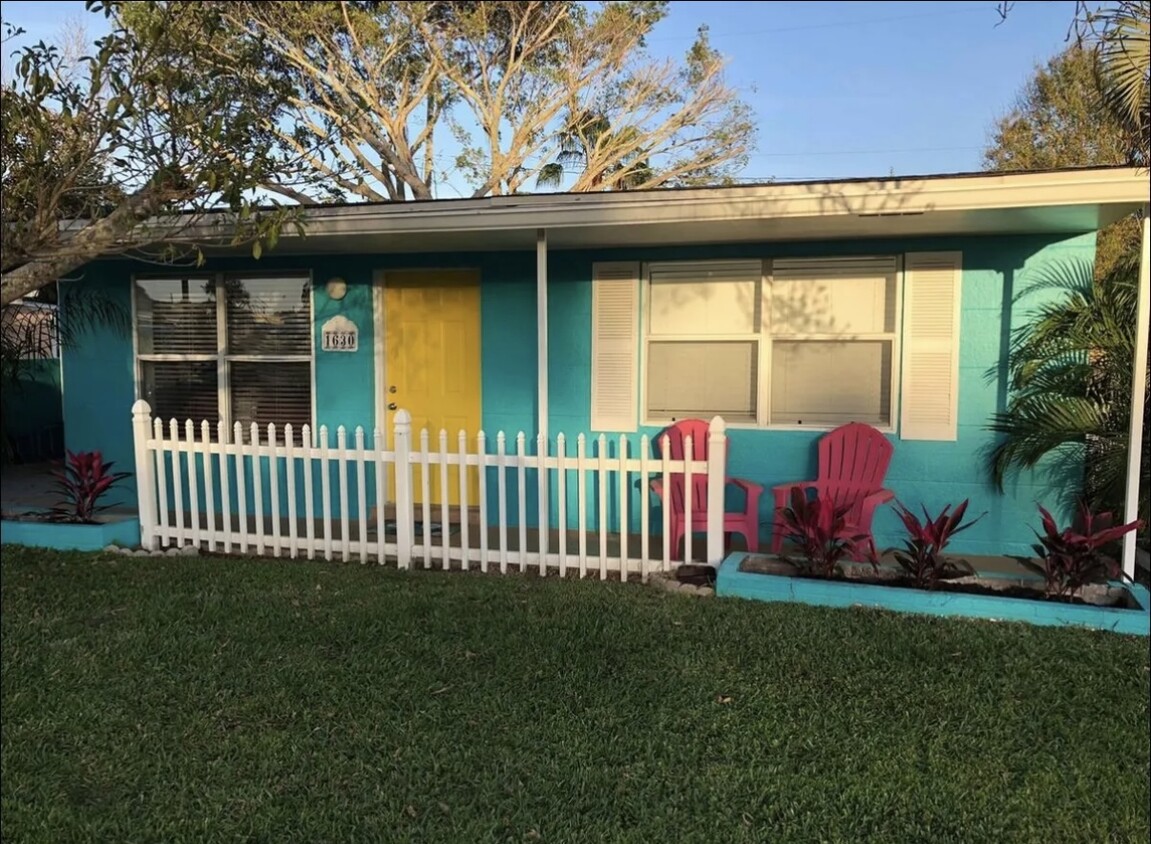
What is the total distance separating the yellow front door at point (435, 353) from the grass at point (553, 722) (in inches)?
98.8

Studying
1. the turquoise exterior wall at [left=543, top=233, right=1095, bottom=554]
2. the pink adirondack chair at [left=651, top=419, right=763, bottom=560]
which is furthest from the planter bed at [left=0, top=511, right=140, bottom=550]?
the turquoise exterior wall at [left=543, top=233, right=1095, bottom=554]

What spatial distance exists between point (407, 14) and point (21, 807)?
15.1 metres

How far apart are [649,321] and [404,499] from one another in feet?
Answer: 7.93

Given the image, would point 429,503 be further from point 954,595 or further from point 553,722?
point 954,595

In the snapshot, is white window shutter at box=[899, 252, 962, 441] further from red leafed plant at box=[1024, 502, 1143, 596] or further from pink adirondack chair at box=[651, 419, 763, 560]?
red leafed plant at box=[1024, 502, 1143, 596]

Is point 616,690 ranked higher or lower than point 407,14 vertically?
lower

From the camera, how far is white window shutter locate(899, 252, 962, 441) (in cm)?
607

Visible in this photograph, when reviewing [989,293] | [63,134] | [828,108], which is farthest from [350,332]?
[828,108]

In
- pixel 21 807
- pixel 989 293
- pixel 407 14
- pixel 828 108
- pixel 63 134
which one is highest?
pixel 407 14

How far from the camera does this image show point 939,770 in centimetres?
303

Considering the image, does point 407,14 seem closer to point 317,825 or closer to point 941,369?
point 941,369

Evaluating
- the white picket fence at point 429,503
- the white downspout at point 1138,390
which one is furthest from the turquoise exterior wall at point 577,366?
the white downspout at point 1138,390

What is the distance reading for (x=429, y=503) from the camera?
226 inches

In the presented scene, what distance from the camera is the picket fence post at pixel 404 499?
227 inches
